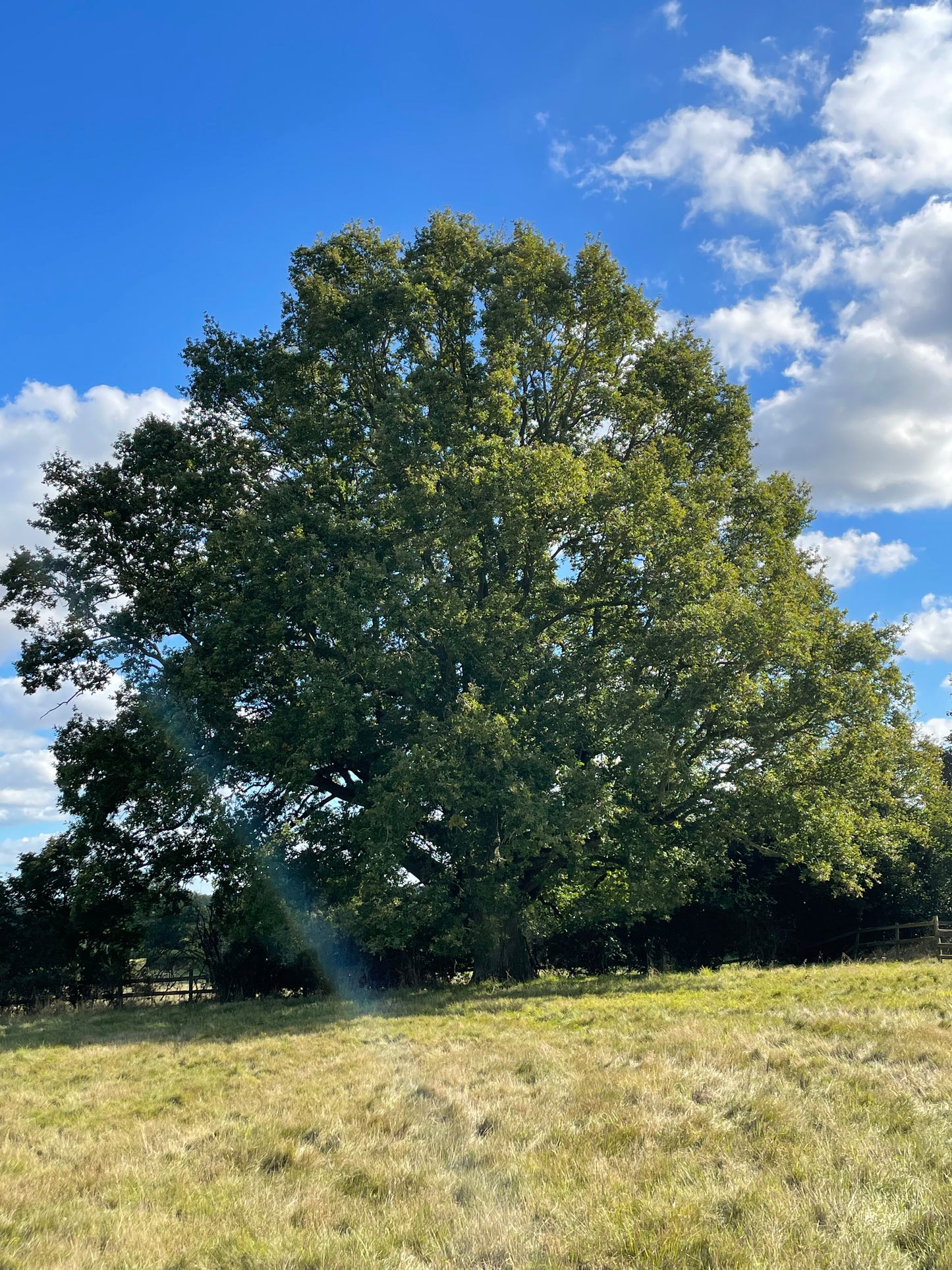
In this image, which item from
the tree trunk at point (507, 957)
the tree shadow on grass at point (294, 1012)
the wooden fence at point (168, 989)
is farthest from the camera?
the wooden fence at point (168, 989)

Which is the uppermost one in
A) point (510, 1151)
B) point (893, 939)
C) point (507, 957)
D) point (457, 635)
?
point (457, 635)

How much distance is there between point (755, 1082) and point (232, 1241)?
15.3 feet

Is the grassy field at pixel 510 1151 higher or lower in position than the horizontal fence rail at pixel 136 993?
higher

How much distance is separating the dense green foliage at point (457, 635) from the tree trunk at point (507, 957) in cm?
8

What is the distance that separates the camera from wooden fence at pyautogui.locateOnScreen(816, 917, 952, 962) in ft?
73.4

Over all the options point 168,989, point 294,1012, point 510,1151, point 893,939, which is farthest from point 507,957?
point 510,1151

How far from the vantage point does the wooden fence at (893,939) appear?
22.4m

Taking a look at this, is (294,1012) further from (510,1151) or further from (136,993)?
(510,1151)

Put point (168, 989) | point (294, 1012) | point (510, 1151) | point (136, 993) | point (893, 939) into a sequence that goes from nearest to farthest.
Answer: point (510, 1151)
point (294, 1012)
point (893, 939)
point (136, 993)
point (168, 989)

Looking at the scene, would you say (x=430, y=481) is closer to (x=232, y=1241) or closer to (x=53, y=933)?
(x=232, y=1241)

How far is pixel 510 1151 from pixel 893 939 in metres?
23.6

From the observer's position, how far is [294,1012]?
16.7 meters

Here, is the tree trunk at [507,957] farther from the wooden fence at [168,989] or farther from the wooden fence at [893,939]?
the wooden fence at [893,939]

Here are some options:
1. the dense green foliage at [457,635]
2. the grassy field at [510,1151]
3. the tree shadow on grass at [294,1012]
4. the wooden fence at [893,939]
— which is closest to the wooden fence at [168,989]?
the tree shadow on grass at [294,1012]
